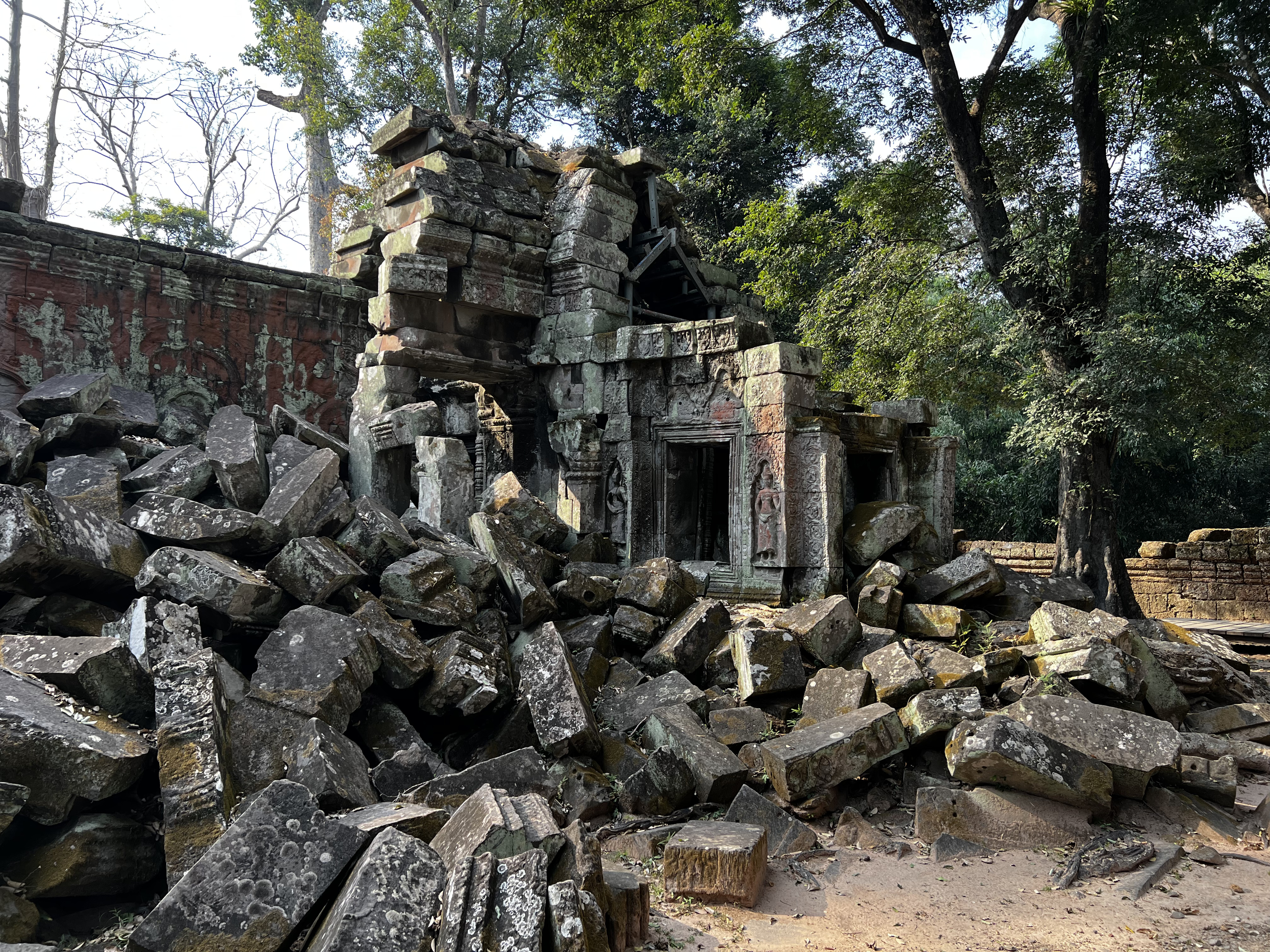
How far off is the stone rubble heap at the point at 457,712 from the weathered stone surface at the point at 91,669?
1cm

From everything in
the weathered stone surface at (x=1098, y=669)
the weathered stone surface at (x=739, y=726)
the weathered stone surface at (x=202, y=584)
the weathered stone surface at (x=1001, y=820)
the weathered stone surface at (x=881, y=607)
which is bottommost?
the weathered stone surface at (x=1001, y=820)

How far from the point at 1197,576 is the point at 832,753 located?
489 inches

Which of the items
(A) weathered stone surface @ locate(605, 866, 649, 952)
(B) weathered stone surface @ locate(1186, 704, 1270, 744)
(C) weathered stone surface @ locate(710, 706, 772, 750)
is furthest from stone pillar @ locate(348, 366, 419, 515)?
(B) weathered stone surface @ locate(1186, 704, 1270, 744)

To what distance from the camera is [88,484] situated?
4.78m

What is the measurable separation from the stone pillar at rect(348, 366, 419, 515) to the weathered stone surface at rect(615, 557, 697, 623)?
2.57 metres

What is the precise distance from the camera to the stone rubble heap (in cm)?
265

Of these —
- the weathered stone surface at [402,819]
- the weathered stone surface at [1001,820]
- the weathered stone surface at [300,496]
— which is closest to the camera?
the weathered stone surface at [402,819]

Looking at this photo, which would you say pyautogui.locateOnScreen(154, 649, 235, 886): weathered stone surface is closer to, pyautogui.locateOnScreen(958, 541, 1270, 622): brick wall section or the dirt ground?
the dirt ground

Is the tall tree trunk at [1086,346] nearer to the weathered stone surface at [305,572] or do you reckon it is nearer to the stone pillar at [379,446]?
the stone pillar at [379,446]

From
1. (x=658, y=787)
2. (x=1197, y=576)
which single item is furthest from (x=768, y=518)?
(x=1197, y=576)

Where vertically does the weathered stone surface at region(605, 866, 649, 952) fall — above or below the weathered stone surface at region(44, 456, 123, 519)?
below

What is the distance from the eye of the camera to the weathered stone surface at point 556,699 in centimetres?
440

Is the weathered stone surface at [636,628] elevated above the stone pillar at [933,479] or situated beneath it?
situated beneath

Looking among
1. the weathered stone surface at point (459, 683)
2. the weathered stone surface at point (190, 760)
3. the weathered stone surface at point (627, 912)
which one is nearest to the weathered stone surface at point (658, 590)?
the weathered stone surface at point (459, 683)
